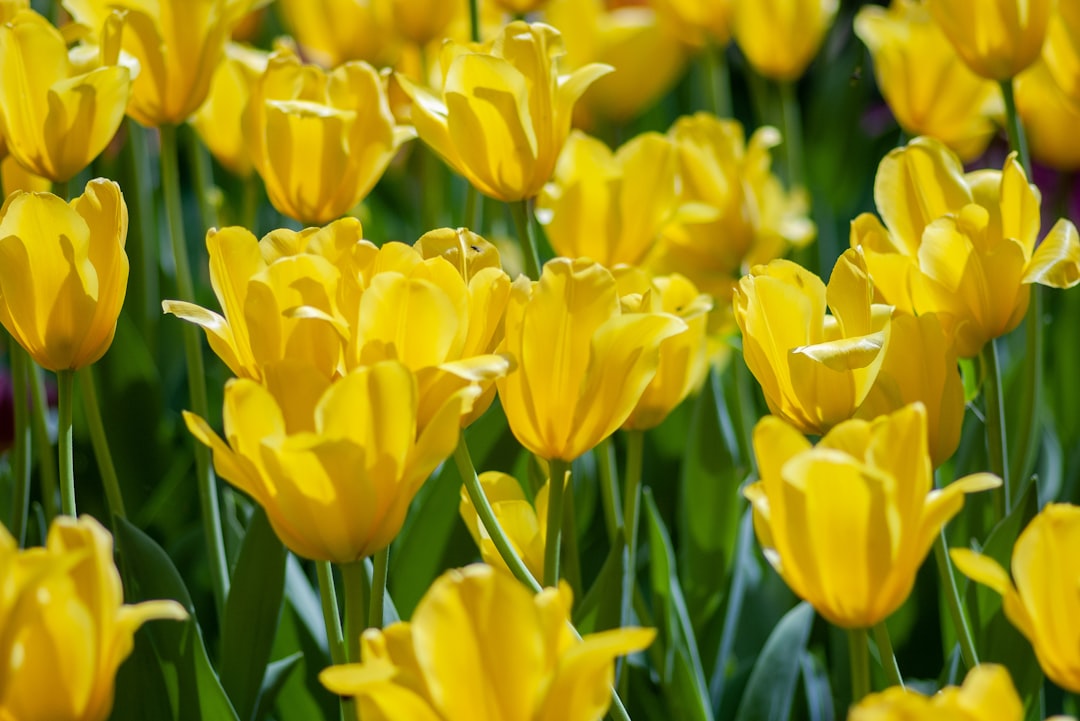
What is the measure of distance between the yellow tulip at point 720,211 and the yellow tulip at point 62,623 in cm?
70

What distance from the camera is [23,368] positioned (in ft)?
2.83

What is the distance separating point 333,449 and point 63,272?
0.72ft

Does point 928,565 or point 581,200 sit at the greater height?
point 581,200

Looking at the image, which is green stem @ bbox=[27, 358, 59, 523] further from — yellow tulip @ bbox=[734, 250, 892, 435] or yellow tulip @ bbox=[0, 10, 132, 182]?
yellow tulip @ bbox=[734, 250, 892, 435]

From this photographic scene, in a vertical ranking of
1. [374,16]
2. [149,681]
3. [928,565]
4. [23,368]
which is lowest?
[928,565]

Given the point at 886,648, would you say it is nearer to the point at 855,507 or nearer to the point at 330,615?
the point at 855,507

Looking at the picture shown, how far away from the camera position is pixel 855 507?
479 millimetres

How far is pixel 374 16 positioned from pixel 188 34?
0.56 metres

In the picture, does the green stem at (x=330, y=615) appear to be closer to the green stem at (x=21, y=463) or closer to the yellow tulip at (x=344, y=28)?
the green stem at (x=21, y=463)

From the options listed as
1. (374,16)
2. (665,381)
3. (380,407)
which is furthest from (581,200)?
(374,16)

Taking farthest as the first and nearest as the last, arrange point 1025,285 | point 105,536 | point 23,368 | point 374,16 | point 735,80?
point 735,80 → point 374,16 → point 23,368 → point 1025,285 → point 105,536

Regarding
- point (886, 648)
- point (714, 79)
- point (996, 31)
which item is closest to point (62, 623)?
point (886, 648)

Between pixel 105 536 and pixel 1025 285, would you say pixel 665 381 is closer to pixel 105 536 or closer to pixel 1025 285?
pixel 1025 285

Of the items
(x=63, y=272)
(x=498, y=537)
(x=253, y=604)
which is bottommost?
(x=253, y=604)
